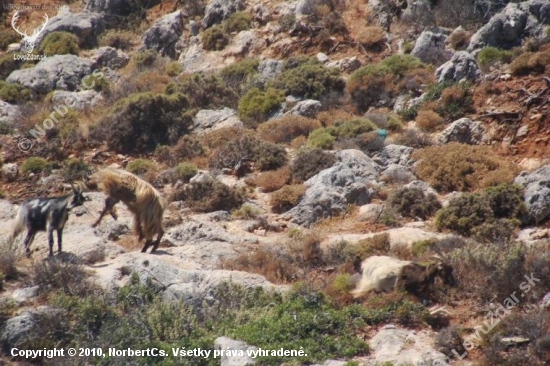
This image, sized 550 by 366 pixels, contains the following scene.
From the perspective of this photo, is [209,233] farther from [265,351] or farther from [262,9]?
[262,9]

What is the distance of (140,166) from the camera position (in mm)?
21000

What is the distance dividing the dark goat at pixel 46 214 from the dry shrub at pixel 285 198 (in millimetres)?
5673

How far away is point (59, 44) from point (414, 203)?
19.5 m

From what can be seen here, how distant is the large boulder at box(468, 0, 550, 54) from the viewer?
25.0m

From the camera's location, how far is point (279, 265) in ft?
44.9

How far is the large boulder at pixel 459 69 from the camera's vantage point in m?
23.1

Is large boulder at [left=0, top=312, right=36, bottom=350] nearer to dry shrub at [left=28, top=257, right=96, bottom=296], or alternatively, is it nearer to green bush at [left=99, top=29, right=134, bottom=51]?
dry shrub at [left=28, top=257, right=96, bottom=296]

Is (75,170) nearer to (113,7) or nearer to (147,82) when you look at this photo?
(147,82)

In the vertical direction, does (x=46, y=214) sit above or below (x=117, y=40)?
below

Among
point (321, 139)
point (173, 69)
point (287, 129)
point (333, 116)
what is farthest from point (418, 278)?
point (173, 69)

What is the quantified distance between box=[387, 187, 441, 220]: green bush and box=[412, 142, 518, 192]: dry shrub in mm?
1085

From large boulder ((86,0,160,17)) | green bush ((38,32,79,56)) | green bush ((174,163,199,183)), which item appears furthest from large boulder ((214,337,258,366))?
large boulder ((86,0,160,17))

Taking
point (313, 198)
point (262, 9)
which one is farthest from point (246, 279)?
point (262, 9)

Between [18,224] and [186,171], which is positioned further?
[186,171]
